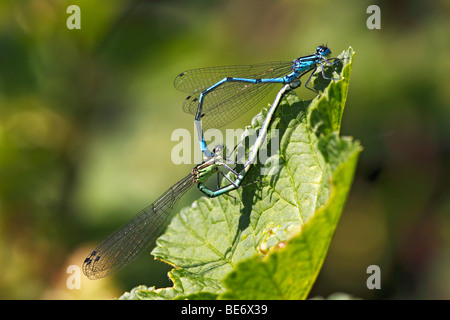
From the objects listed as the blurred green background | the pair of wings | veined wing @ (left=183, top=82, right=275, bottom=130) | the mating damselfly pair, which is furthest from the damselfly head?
the blurred green background

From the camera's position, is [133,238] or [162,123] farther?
[162,123]

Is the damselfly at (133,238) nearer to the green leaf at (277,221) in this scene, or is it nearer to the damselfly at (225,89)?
the damselfly at (225,89)

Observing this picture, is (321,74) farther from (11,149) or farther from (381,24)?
(11,149)

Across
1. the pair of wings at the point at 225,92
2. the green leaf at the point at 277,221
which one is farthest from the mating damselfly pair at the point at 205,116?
the green leaf at the point at 277,221

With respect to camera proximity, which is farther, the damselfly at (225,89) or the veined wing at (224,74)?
the damselfly at (225,89)

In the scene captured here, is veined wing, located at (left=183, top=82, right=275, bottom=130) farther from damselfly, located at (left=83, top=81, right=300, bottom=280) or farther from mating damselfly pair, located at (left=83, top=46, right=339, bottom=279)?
damselfly, located at (left=83, top=81, right=300, bottom=280)

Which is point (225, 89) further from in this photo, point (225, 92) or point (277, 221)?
point (277, 221)

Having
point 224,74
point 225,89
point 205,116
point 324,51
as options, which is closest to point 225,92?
point 225,89
